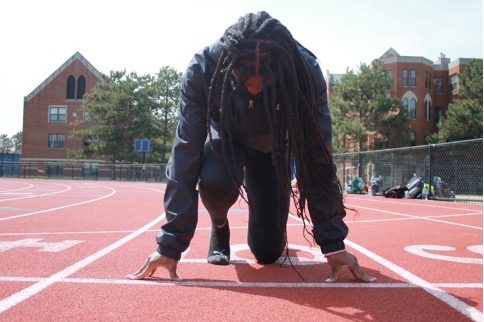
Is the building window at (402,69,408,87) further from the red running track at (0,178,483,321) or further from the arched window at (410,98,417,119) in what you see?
the red running track at (0,178,483,321)

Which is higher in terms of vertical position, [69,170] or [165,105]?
[165,105]

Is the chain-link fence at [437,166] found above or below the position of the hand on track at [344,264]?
above

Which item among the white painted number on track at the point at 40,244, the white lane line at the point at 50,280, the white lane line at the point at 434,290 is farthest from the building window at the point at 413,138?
the white painted number on track at the point at 40,244

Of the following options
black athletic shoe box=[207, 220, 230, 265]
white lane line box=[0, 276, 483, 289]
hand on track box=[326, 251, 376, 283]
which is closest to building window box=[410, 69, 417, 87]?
black athletic shoe box=[207, 220, 230, 265]

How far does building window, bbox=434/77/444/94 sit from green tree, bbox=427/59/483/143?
6.93 metres

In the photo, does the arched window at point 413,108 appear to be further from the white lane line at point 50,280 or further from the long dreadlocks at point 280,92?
the long dreadlocks at point 280,92

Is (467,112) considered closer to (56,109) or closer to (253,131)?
(253,131)

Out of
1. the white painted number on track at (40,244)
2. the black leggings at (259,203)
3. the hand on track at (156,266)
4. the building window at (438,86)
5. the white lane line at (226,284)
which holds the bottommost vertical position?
the white painted number on track at (40,244)

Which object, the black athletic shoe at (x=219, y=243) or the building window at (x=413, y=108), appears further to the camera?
the building window at (x=413, y=108)

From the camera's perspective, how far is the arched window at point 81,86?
4825 centimetres

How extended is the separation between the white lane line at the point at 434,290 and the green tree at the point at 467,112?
34075 millimetres

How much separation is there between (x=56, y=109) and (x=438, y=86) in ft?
127

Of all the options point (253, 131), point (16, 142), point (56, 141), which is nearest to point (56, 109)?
point (56, 141)

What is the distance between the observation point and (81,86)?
4844 cm
